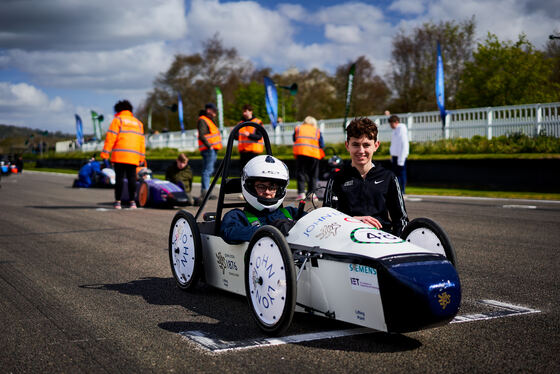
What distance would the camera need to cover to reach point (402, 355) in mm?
3289

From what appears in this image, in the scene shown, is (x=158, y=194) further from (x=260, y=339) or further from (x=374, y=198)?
(x=260, y=339)

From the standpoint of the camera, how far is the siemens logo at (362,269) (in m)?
3.26

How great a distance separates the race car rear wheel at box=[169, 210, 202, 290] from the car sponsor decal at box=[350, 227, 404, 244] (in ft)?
5.66

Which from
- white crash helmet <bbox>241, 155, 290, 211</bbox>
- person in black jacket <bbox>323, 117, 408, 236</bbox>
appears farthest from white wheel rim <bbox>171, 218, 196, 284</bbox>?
person in black jacket <bbox>323, 117, 408, 236</bbox>

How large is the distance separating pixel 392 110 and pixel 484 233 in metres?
46.9

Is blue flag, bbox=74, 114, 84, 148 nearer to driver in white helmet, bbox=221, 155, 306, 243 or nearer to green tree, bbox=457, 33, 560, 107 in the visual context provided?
green tree, bbox=457, 33, 560, 107

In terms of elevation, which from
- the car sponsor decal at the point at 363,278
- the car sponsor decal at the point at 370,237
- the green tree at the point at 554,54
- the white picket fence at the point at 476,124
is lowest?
the car sponsor decal at the point at 363,278

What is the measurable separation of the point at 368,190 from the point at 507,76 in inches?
1552

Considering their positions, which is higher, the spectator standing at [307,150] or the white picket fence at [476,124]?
the white picket fence at [476,124]

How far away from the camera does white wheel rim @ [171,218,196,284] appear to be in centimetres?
502

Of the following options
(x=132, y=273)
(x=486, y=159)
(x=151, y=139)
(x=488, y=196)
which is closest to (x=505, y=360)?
(x=132, y=273)

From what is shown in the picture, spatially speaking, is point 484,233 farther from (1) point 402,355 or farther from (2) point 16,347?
(2) point 16,347

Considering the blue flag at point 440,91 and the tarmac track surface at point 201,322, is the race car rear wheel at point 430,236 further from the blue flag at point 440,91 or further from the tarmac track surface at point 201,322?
the blue flag at point 440,91

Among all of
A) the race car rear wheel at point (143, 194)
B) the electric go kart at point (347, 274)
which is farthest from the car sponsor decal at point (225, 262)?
the race car rear wheel at point (143, 194)
